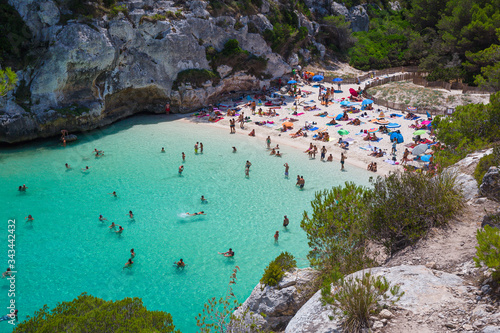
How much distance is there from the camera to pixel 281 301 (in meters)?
12.8

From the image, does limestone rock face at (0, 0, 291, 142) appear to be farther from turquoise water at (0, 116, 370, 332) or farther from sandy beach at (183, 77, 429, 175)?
sandy beach at (183, 77, 429, 175)

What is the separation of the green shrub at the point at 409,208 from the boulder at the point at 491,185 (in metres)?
1.09

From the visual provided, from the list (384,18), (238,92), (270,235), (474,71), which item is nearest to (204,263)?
(270,235)

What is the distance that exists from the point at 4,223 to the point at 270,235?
1566 centimetres

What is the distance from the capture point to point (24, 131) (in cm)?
3183

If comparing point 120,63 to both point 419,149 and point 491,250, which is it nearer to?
point 419,149

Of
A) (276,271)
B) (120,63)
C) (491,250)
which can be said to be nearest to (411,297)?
(491,250)

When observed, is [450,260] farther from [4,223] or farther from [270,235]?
[4,223]

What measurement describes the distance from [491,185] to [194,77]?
106 feet

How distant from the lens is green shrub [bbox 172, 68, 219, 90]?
39812mm

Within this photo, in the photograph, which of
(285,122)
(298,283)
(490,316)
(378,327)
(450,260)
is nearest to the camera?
(490,316)

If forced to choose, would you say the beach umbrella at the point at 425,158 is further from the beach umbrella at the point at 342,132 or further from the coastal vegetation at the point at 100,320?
the coastal vegetation at the point at 100,320

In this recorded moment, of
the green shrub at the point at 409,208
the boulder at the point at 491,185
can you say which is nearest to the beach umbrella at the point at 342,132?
the boulder at the point at 491,185

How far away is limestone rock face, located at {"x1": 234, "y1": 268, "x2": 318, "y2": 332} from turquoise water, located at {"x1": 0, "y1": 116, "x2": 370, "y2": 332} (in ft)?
12.7
